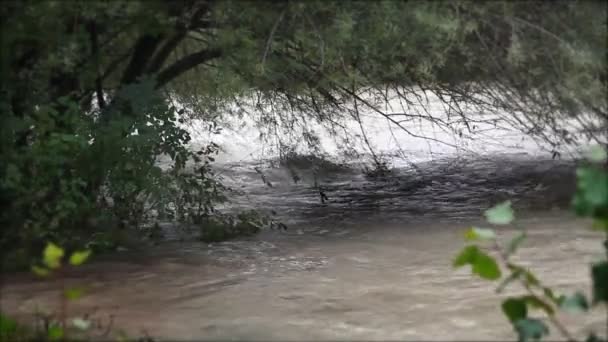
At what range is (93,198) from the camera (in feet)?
22.7

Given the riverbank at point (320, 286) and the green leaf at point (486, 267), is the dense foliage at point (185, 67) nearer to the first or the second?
the riverbank at point (320, 286)

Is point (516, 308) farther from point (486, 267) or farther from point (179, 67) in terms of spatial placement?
point (179, 67)

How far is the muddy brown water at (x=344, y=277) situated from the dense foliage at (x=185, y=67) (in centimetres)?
45

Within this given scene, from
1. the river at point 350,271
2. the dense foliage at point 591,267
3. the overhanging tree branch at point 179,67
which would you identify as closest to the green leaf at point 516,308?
the dense foliage at point 591,267

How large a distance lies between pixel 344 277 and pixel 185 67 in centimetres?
284

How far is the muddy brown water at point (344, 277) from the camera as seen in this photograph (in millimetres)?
5207

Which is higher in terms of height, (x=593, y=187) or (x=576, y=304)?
(x=593, y=187)

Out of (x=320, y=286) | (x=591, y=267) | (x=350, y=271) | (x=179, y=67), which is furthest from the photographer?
(x=179, y=67)

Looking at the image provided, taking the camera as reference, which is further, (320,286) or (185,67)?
(185,67)

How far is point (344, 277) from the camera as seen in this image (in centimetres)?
656

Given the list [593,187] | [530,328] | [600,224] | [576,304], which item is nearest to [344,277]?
[530,328]

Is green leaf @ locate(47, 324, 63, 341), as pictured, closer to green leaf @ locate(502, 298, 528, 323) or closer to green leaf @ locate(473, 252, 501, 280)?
green leaf @ locate(473, 252, 501, 280)

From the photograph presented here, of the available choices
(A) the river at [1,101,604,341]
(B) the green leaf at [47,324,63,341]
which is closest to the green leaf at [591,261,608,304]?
(A) the river at [1,101,604,341]

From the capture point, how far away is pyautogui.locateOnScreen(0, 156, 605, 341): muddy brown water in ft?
17.1
